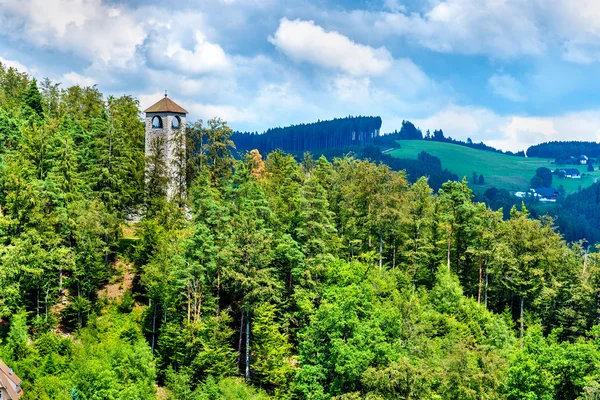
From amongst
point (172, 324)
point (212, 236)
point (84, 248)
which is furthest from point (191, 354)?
point (84, 248)

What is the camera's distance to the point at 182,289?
47375mm

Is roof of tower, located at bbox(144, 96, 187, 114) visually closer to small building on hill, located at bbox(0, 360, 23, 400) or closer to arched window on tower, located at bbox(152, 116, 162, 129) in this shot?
arched window on tower, located at bbox(152, 116, 162, 129)

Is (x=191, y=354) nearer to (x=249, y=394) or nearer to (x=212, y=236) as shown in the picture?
(x=249, y=394)

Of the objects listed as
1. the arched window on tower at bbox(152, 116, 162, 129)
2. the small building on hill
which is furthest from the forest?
the arched window on tower at bbox(152, 116, 162, 129)

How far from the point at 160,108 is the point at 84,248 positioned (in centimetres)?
2302

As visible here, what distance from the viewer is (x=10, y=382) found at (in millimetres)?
43688

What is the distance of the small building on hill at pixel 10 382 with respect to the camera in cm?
4362

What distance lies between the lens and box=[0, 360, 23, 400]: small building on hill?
43.6 meters

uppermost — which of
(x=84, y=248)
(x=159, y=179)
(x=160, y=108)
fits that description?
(x=160, y=108)

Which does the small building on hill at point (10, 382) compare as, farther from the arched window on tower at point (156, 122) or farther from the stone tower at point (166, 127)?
the arched window on tower at point (156, 122)

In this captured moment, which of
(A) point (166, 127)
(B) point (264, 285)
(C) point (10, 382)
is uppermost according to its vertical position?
(A) point (166, 127)

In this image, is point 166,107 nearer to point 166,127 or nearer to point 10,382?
point 166,127

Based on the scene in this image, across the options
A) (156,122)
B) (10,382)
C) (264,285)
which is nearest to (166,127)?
(156,122)

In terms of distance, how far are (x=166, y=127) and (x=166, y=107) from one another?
239 cm
